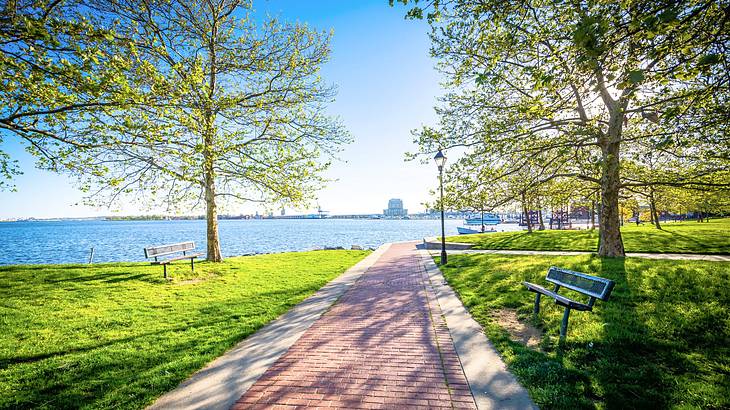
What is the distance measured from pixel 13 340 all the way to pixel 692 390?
9.96m

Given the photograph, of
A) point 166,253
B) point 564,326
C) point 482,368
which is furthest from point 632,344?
point 166,253

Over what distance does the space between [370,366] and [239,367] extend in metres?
1.87

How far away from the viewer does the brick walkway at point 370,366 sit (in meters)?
3.59

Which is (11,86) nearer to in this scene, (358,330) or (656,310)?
(358,330)

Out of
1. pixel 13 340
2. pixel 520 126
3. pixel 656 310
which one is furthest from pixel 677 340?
pixel 13 340

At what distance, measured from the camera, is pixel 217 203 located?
13734 millimetres

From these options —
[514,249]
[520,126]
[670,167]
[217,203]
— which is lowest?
[514,249]

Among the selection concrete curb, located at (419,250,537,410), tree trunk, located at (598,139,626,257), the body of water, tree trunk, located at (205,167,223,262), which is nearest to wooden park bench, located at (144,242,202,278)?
tree trunk, located at (205,167,223,262)

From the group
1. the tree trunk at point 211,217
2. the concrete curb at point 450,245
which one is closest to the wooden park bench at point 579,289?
the tree trunk at point 211,217

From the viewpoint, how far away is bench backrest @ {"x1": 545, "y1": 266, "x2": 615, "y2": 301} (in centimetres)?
472

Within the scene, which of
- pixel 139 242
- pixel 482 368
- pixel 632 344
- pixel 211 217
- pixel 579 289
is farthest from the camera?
pixel 139 242

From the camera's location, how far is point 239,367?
14.4 feet

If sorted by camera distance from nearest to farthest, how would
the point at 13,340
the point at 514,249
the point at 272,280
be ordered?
the point at 13,340, the point at 272,280, the point at 514,249

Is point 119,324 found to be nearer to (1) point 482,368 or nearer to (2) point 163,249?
(2) point 163,249
